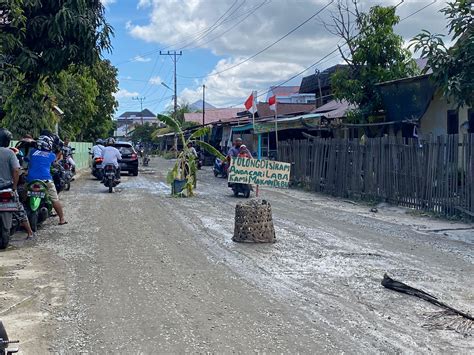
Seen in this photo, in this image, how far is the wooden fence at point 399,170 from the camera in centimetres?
1387

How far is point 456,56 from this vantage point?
1333 centimetres

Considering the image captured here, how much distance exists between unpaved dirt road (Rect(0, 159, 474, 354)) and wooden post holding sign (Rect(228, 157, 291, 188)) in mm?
936

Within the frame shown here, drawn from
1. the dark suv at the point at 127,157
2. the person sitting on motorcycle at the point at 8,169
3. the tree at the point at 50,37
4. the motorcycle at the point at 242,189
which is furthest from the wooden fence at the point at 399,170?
the dark suv at the point at 127,157

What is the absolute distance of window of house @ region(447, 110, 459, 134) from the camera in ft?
63.1

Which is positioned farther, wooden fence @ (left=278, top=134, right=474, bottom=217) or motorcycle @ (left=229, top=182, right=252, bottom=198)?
motorcycle @ (left=229, top=182, right=252, bottom=198)

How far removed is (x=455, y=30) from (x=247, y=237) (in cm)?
666

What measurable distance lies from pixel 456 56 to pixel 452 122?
6458mm

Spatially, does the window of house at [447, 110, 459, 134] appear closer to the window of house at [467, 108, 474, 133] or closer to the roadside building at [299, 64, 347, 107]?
the window of house at [467, 108, 474, 133]

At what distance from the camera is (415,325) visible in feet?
19.9

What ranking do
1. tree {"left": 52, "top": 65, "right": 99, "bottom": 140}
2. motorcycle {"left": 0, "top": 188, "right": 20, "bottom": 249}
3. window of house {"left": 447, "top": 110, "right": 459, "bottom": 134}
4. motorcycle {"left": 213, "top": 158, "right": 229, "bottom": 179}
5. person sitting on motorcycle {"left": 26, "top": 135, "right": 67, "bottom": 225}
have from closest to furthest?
motorcycle {"left": 0, "top": 188, "right": 20, "bottom": 249}
person sitting on motorcycle {"left": 26, "top": 135, "right": 67, "bottom": 225}
window of house {"left": 447, "top": 110, "right": 459, "bottom": 134}
motorcycle {"left": 213, "top": 158, "right": 229, "bottom": 179}
tree {"left": 52, "top": 65, "right": 99, "bottom": 140}

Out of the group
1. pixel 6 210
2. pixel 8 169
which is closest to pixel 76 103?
pixel 8 169

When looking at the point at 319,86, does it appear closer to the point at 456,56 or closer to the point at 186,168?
the point at 186,168

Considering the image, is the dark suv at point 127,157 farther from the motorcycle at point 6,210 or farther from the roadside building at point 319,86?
the motorcycle at point 6,210

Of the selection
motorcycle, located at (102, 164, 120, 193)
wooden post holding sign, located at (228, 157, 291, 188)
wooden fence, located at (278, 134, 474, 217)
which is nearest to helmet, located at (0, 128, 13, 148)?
wooden post holding sign, located at (228, 157, 291, 188)
